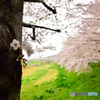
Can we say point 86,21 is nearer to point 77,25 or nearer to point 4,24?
point 77,25

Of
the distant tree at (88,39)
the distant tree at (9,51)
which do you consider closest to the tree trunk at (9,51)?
the distant tree at (9,51)

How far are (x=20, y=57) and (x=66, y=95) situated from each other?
3723 millimetres

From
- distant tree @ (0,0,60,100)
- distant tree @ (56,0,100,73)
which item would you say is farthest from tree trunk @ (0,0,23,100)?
distant tree @ (56,0,100,73)

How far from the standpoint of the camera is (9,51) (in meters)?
0.91

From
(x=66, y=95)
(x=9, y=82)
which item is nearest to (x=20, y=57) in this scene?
(x=9, y=82)

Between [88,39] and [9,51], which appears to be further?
[88,39]

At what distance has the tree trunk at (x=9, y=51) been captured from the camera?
0.88 m

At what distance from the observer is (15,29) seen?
1.01m

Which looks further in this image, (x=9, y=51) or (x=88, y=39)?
(x=88, y=39)

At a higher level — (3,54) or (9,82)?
(3,54)

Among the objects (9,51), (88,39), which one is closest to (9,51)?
(9,51)

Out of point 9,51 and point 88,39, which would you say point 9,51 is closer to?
point 9,51

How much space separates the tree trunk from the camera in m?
0.88

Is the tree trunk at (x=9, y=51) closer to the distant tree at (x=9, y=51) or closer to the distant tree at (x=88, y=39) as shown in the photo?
the distant tree at (x=9, y=51)
